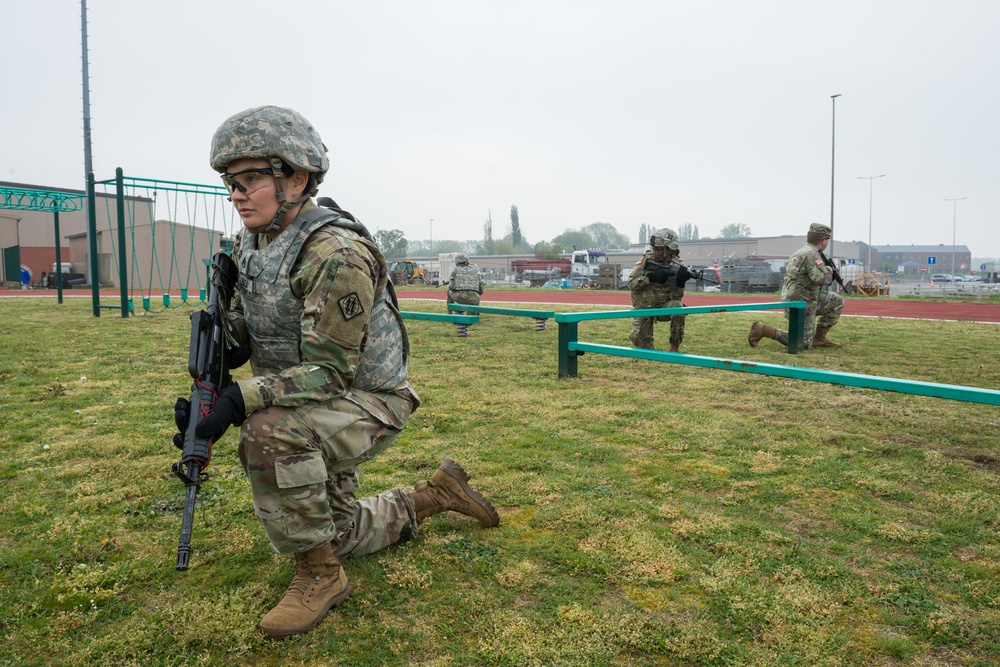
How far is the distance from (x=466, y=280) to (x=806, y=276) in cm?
636

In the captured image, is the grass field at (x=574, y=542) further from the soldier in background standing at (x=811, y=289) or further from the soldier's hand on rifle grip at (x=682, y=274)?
the soldier in background standing at (x=811, y=289)

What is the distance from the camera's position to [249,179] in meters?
2.63

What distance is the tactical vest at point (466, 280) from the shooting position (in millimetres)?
13492

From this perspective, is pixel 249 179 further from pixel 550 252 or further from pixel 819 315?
pixel 550 252

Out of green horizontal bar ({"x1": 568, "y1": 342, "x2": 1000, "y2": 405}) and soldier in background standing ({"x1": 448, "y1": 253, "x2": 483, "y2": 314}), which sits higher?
soldier in background standing ({"x1": 448, "y1": 253, "x2": 483, "y2": 314})

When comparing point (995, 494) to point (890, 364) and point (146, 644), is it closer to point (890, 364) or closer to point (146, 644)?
point (146, 644)

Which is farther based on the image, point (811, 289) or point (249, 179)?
point (811, 289)

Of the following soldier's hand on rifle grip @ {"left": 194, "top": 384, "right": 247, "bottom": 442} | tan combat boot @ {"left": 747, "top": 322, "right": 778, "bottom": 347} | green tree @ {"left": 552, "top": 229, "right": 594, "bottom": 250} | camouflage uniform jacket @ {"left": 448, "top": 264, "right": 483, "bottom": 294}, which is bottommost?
tan combat boot @ {"left": 747, "top": 322, "right": 778, "bottom": 347}

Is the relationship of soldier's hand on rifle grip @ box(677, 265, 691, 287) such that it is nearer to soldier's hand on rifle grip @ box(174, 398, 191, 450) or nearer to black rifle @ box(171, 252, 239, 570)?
black rifle @ box(171, 252, 239, 570)

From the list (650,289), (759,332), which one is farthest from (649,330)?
(759,332)

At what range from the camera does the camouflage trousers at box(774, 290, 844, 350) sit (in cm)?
960

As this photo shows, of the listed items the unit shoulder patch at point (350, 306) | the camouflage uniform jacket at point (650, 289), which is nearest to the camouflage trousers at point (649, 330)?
the camouflage uniform jacket at point (650, 289)

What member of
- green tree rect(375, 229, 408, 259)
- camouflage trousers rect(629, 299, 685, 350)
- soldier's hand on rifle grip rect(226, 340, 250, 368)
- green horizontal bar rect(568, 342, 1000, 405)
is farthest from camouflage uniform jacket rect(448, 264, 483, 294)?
green tree rect(375, 229, 408, 259)

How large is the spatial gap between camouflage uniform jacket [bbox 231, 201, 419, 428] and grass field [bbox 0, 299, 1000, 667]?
831 mm
